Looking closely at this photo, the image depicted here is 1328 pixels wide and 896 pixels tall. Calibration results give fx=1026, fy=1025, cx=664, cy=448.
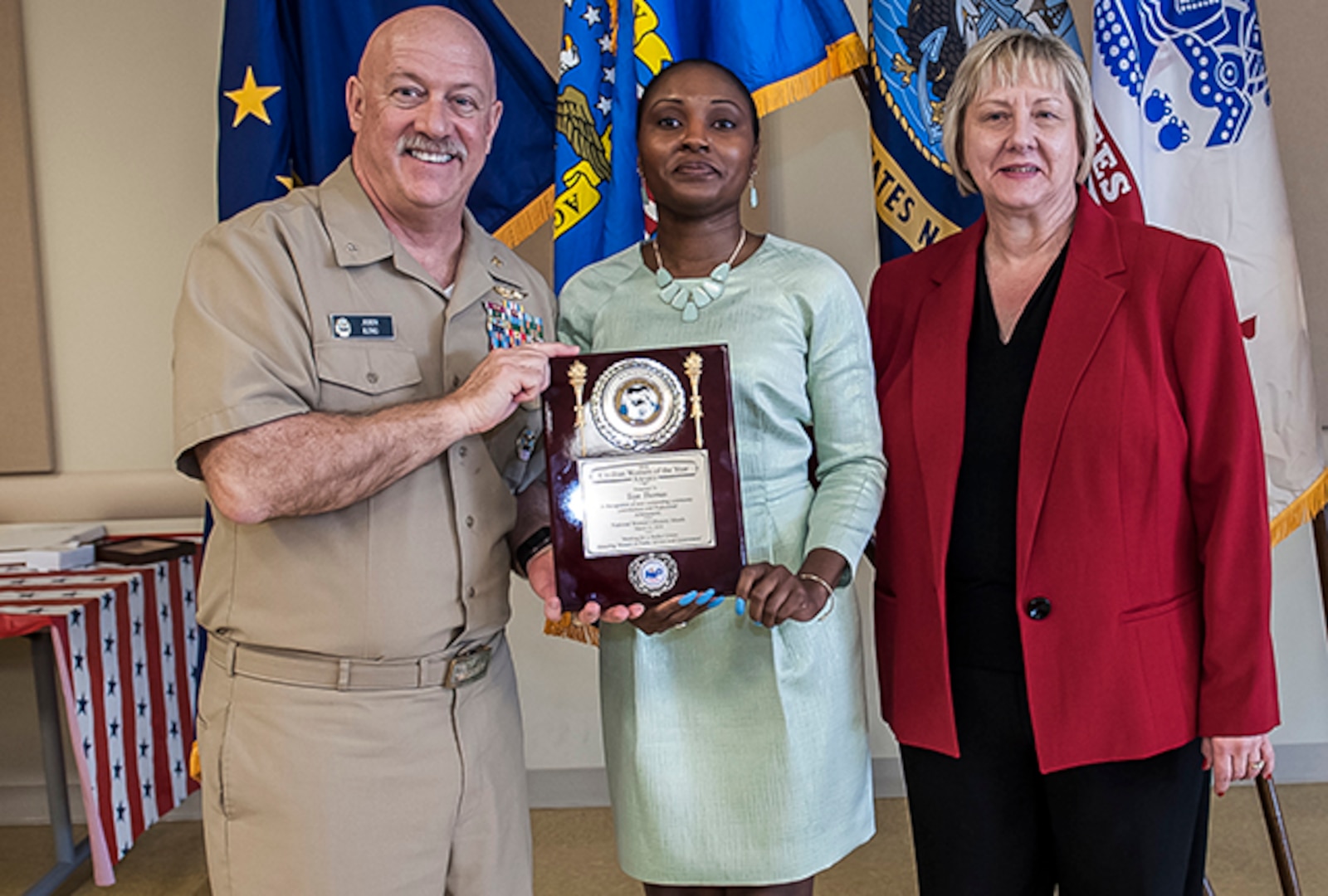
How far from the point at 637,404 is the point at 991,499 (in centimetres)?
57

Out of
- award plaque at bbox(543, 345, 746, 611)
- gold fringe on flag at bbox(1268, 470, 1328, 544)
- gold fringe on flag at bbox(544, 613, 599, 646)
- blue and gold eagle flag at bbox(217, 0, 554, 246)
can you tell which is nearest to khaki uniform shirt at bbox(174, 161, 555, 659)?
award plaque at bbox(543, 345, 746, 611)

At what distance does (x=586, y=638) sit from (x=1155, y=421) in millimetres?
1100

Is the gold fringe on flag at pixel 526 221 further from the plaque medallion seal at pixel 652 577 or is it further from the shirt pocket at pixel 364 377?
the plaque medallion seal at pixel 652 577

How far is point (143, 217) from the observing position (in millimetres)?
3316

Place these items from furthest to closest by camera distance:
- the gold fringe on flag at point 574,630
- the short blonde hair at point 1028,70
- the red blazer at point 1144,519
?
the gold fringe on flag at point 574,630 < the short blonde hair at point 1028,70 < the red blazer at point 1144,519

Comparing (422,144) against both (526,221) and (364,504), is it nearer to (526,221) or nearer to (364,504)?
(364,504)

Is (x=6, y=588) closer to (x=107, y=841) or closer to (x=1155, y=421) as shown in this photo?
(x=107, y=841)

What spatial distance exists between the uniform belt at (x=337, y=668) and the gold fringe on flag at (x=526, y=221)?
1462 millimetres

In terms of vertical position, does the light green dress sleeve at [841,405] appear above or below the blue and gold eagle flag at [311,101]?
below

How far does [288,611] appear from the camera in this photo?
4.68 feet

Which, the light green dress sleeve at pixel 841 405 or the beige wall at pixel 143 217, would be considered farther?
the beige wall at pixel 143 217

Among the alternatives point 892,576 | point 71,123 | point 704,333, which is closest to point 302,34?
point 71,123

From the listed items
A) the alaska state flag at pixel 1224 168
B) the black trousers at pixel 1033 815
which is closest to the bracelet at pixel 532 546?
the black trousers at pixel 1033 815

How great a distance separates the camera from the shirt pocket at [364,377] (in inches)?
57.3
